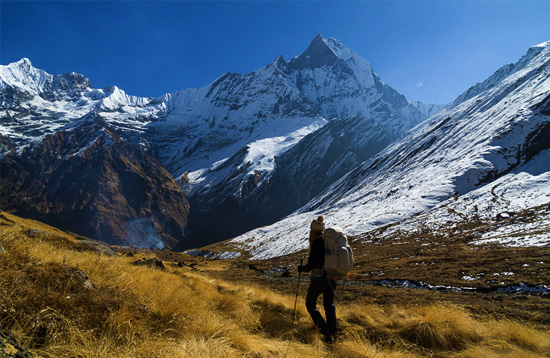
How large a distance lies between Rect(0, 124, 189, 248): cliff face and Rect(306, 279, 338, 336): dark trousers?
16170cm

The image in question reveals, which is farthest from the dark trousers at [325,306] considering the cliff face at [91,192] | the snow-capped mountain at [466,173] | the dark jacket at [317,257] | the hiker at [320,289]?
the cliff face at [91,192]

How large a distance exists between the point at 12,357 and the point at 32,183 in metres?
223

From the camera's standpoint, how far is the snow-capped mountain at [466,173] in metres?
46.1

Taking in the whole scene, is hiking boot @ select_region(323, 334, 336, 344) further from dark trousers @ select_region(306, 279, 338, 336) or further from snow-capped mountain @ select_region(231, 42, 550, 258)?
snow-capped mountain @ select_region(231, 42, 550, 258)

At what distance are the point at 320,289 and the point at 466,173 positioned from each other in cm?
7227

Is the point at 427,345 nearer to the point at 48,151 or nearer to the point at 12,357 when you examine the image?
the point at 12,357

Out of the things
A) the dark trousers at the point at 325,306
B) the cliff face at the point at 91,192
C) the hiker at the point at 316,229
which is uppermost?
the cliff face at the point at 91,192

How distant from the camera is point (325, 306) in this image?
5043 millimetres

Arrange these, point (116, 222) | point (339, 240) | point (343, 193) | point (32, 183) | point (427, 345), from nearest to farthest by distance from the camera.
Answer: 1. point (427, 345)
2. point (339, 240)
3. point (343, 193)
4. point (116, 222)
5. point (32, 183)

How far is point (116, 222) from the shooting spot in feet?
490

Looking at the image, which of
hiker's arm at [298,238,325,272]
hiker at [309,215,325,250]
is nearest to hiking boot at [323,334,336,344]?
hiker's arm at [298,238,325,272]

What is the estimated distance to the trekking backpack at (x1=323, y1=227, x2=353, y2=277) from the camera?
195 inches

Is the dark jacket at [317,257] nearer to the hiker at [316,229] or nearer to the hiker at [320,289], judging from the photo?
the hiker at [320,289]

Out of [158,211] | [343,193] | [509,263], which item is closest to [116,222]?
[158,211]
